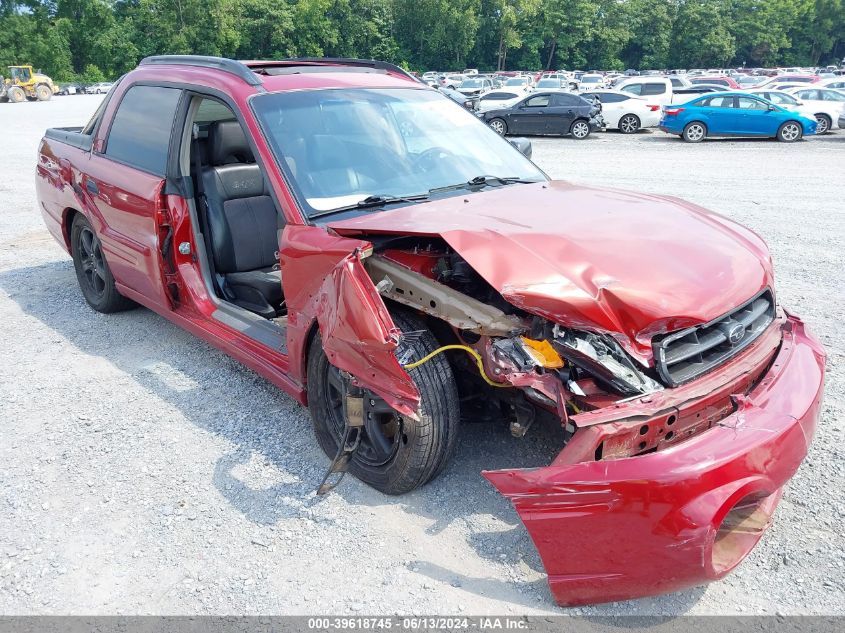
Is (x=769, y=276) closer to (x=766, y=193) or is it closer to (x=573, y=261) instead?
(x=573, y=261)

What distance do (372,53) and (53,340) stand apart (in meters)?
72.3

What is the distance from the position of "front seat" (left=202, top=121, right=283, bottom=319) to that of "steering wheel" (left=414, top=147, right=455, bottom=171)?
113 cm

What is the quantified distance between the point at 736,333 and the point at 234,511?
7.58ft

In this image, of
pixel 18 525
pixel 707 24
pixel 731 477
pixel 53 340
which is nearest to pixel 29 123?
pixel 53 340

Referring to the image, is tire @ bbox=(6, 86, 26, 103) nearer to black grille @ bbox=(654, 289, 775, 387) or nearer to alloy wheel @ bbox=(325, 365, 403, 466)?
alloy wheel @ bbox=(325, 365, 403, 466)

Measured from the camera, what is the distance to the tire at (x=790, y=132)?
61.1 ft

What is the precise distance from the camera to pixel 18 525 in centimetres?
304

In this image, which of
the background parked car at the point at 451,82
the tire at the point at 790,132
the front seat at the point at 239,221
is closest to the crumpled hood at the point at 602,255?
the front seat at the point at 239,221

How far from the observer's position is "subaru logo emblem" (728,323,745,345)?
108 inches

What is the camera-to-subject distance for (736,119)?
61.8 feet

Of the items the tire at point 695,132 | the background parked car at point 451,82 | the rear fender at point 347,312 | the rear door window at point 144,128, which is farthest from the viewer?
the background parked car at point 451,82

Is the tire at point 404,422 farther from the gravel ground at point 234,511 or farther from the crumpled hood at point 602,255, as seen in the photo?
the crumpled hood at point 602,255

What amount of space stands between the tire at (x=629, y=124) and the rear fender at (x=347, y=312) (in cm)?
2032

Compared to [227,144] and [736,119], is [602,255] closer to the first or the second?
[227,144]
